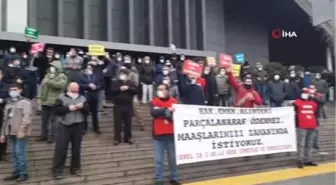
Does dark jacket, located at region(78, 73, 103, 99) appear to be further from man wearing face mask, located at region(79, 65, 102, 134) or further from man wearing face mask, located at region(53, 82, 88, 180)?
man wearing face mask, located at region(53, 82, 88, 180)

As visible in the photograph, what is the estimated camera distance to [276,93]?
53.3 ft

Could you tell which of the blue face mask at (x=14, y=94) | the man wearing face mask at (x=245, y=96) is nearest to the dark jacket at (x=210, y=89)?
the man wearing face mask at (x=245, y=96)

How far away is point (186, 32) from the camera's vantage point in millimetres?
25500

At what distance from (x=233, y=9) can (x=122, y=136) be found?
22250 mm

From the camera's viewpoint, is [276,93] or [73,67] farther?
[276,93]

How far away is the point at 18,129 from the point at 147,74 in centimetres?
736

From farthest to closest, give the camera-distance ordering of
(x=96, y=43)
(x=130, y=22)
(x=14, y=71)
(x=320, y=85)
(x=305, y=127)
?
(x=130, y=22) < (x=96, y=43) < (x=320, y=85) < (x=14, y=71) < (x=305, y=127)

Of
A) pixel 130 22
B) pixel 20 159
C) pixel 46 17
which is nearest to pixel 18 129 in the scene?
pixel 20 159

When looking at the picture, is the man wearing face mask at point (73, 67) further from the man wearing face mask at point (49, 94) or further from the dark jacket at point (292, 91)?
the dark jacket at point (292, 91)

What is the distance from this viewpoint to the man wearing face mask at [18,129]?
856 cm

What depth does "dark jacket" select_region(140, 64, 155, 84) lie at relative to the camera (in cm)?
1558

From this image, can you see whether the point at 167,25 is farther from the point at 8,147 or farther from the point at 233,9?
the point at 8,147

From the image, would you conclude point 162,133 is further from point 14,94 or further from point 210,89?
point 210,89

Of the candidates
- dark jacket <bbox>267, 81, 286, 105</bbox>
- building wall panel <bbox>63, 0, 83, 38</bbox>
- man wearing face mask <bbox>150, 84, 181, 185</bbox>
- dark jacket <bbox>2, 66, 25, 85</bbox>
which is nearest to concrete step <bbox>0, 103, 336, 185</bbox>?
man wearing face mask <bbox>150, 84, 181, 185</bbox>
